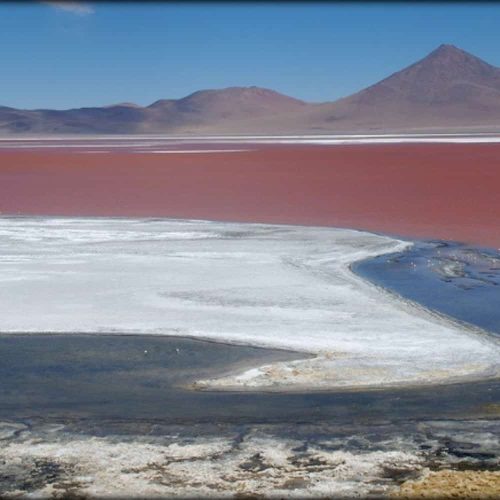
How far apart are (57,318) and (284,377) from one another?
319 centimetres

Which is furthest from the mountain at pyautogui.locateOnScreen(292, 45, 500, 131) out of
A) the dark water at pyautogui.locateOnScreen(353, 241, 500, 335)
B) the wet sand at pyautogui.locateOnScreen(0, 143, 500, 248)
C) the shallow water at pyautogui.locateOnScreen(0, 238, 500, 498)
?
the shallow water at pyautogui.locateOnScreen(0, 238, 500, 498)

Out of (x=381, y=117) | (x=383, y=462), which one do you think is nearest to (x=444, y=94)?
(x=381, y=117)

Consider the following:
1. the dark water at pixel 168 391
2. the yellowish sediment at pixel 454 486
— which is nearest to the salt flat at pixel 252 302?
the dark water at pixel 168 391

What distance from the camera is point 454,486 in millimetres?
5512

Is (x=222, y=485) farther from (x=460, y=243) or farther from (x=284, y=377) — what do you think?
→ (x=460, y=243)

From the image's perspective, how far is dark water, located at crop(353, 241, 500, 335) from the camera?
10672mm

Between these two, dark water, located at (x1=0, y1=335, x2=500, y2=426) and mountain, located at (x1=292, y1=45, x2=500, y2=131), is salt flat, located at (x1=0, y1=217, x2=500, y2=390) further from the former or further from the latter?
mountain, located at (x1=292, y1=45, x2=500, y2=131)

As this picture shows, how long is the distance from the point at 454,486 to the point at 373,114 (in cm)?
15360

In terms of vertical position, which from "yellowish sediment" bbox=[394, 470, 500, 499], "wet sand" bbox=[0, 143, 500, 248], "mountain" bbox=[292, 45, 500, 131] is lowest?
"wet sand" bbox=[0, 143, 500, 248]

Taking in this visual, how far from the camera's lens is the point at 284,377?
26.1ft

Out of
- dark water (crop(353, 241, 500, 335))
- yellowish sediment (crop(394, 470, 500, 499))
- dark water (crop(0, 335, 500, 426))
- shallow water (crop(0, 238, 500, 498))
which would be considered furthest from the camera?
dark water (crop(353, 241, 500, 335))

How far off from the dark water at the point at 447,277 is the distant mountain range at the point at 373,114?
120 meters

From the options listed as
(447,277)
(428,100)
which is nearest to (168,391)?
(447,277)

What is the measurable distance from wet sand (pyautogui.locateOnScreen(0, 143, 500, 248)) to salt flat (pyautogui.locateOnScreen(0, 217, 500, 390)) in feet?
10.8
